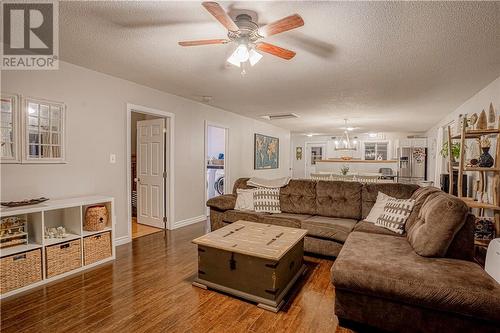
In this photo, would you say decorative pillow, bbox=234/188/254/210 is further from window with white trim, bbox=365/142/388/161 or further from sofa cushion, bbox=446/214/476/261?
window with white trim, bbox=365/142/388/161

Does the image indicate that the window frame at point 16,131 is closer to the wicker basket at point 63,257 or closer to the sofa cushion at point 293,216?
the wicker basket at point 63,257

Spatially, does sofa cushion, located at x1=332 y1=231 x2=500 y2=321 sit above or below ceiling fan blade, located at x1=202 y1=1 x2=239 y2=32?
below

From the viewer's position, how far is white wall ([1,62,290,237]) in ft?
8.82

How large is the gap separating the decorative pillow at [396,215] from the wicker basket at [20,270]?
11.8 ft

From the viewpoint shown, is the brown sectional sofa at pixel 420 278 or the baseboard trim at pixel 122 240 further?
the baseboard trim at pixel 122 240

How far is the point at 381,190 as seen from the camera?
134 inches

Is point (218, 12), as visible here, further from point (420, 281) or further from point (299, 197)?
point (299, 197)

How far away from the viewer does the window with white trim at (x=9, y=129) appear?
8.12ft

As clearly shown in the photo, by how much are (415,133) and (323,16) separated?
969 centimetres

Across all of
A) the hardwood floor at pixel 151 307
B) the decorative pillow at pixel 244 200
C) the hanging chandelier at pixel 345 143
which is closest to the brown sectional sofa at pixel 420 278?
the hardwood floor at pixel 151 307

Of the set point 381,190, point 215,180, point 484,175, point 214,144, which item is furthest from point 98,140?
point 484,175

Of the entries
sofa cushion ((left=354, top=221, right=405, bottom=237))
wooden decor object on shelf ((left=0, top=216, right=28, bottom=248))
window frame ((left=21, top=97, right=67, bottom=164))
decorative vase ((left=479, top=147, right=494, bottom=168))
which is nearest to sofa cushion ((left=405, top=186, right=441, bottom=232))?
sofa cushion ((left=354, top=221, right=405, bottom=237))

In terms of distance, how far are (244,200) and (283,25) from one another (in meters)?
2.66

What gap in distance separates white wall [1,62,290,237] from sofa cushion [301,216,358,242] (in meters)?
2.45
